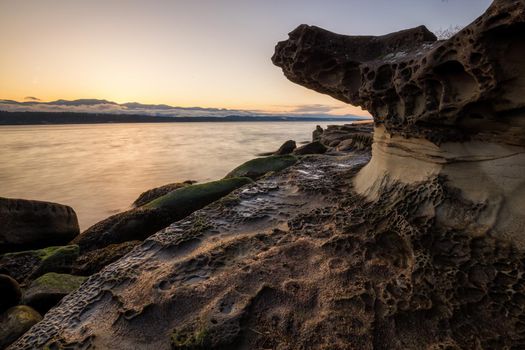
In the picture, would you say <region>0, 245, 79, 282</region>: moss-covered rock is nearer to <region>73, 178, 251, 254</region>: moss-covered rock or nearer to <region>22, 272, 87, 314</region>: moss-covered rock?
<region>73, 178, 251, 254</region>: moss-covered rock

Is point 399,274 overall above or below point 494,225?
below

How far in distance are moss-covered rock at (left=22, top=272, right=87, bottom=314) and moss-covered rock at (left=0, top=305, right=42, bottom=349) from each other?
131mm

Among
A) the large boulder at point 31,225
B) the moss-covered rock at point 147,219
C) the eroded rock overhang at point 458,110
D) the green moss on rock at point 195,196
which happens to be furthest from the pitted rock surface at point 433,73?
the large boulder at point 31,225

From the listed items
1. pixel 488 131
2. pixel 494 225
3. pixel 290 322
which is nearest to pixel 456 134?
pixel 488 131

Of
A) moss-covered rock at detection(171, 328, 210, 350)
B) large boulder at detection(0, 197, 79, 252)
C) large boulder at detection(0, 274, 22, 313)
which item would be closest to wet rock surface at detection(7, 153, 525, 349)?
moss-covered rock at detection(171, 328, 210, 350)

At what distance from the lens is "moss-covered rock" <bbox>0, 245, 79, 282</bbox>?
→ 13.4ft

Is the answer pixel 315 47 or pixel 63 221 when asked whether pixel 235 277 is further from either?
pixel 63 221

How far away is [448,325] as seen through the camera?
211 centimetres

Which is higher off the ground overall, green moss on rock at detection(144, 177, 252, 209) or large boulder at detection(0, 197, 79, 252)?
green moss on rock at detection(144, 177, 252, 209)

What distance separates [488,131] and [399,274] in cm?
158

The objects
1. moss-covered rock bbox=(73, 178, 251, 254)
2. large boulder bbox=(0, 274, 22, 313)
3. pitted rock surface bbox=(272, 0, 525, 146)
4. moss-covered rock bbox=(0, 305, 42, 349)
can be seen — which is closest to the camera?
pitted rock surface bbox=(272, 0, 525, 146)

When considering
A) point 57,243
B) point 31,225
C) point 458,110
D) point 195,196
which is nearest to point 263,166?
point 195,196

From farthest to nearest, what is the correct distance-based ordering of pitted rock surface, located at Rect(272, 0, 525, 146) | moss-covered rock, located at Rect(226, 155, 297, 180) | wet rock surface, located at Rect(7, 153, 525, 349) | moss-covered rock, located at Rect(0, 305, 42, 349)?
1. moss-covered rock, located at Rect(226, 155, 297, 180)
2. moss-covered rock, located at Rect(0, 305, 42, 349)
3. pitted rock surface, located at Rect(272, 0, 525, 146)
4. wet rock surface, located at Rect(7, 153, 525, 349)

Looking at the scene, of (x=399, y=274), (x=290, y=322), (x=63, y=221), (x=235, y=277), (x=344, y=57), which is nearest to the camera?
(x=290, y=322)
